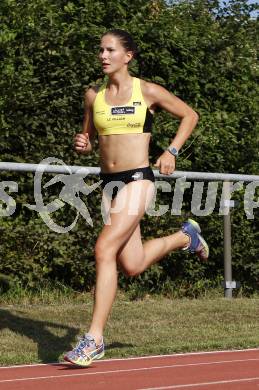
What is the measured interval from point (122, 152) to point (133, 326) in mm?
2274

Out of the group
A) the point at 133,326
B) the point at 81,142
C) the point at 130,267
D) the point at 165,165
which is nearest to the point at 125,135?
the point at 81,142

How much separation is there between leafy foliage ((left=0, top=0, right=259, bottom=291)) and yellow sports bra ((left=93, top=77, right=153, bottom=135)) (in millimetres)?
2820

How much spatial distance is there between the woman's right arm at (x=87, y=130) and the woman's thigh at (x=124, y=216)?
1.47 feet

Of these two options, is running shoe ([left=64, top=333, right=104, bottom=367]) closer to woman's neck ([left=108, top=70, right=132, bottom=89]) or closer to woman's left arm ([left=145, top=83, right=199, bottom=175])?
woman's left arm ([left=145, top=83, right=199, bottom=175])

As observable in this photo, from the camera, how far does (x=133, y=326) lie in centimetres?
995

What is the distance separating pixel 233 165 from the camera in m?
13.2

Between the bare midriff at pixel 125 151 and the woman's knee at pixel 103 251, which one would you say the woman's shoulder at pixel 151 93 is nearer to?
the bare midriff at pixel 125 151

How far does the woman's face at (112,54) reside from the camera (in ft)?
27.1

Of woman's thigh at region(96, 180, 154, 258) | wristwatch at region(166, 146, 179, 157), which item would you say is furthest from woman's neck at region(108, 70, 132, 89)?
woman's thigh at region(96, 180, 154, 258)

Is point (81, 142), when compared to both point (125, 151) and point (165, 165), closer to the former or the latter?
point (125, 151)

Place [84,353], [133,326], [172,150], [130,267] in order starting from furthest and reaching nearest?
[133,326]
[130,267]
[172,150]
[84,353]

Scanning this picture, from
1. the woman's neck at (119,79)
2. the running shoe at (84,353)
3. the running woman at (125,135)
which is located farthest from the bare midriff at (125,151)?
the running shoe at (84,353)

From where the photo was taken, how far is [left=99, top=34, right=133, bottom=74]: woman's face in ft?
27.1

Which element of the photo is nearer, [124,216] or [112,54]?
[124,216]
